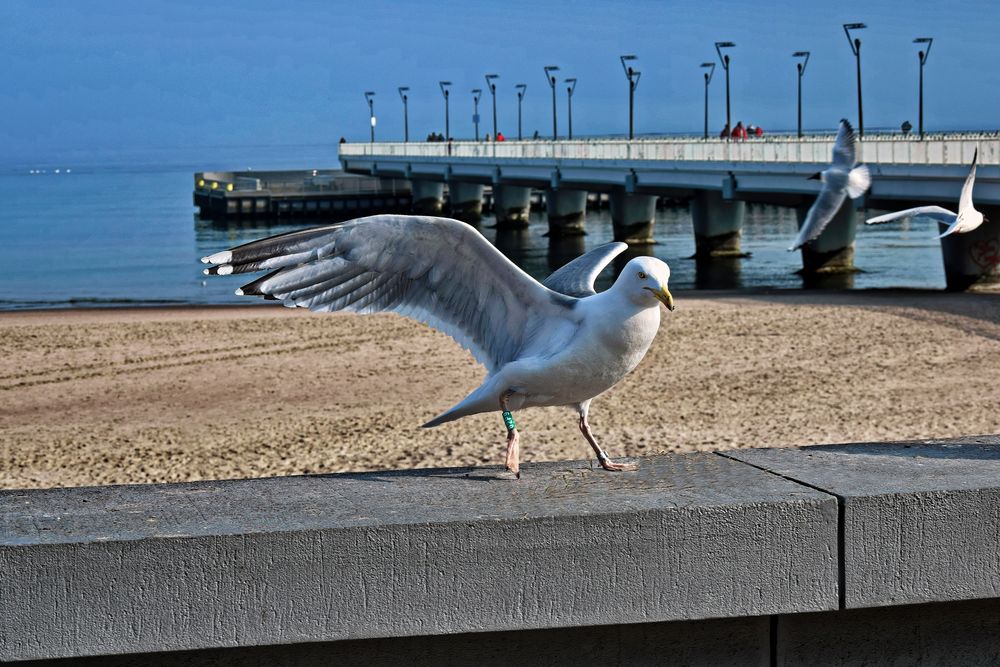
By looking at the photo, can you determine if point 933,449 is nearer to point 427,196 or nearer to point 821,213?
point 821,213

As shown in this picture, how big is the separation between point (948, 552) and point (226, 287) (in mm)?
36011

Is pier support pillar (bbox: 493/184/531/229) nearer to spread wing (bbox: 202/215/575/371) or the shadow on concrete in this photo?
spread wing (bbox: 202/215/575/371)

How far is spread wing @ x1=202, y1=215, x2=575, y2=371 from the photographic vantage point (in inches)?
159

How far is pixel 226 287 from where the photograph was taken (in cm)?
3772

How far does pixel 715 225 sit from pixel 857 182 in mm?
38088

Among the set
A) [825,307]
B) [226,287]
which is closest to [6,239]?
[226,287]

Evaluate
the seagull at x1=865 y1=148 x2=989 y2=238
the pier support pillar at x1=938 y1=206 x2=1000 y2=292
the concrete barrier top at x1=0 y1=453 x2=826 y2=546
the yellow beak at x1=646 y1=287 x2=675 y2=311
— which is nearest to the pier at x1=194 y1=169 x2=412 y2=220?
Answer: the pier support pillar at x1=938 y1=206 x2=1000 y2=292

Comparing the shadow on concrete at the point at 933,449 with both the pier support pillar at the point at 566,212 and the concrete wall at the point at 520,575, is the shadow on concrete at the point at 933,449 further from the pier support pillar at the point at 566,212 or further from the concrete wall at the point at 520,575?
the pier support pillar at the point at 566,212

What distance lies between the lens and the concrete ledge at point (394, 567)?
257 centimetres

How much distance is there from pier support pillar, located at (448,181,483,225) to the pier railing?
944 cm

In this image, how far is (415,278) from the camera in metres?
4.29

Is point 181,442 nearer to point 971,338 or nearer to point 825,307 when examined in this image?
point 971,338

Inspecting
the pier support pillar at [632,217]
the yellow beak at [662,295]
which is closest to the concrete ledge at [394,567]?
the yellow beak at [662,295]

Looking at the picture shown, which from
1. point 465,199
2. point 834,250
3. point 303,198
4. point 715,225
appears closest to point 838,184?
point 834,250
